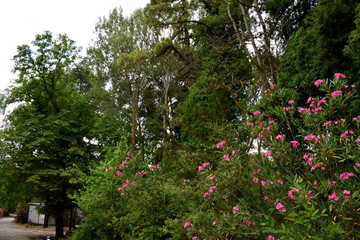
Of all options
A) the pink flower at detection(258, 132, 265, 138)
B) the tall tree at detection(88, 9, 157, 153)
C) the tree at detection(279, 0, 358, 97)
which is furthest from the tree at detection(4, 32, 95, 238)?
the pink flower at detection(258, 132, 265, 138)

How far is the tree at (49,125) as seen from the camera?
49.2ft

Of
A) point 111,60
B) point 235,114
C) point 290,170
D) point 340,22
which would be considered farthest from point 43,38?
point 290,170

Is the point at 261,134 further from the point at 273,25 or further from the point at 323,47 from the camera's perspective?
the point at 273,25

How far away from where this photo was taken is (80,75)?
28062 mm

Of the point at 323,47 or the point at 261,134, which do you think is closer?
the point at 261,134

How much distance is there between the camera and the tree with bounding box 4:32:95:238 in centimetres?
1500

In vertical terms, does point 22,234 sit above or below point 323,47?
below

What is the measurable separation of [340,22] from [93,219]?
29.0 feet

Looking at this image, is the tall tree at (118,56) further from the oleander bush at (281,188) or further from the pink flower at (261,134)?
the pink flower at (261,134)

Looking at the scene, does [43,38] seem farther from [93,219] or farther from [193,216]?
[193,216]

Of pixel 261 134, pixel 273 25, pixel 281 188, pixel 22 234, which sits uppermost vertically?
pixel 273 25

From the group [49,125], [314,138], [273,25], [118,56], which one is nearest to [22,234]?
[49,125]

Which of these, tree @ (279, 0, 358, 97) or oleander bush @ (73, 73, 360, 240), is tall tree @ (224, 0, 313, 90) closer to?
tree @ (279, 0, 358, 97)

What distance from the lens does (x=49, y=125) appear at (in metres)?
15.5
